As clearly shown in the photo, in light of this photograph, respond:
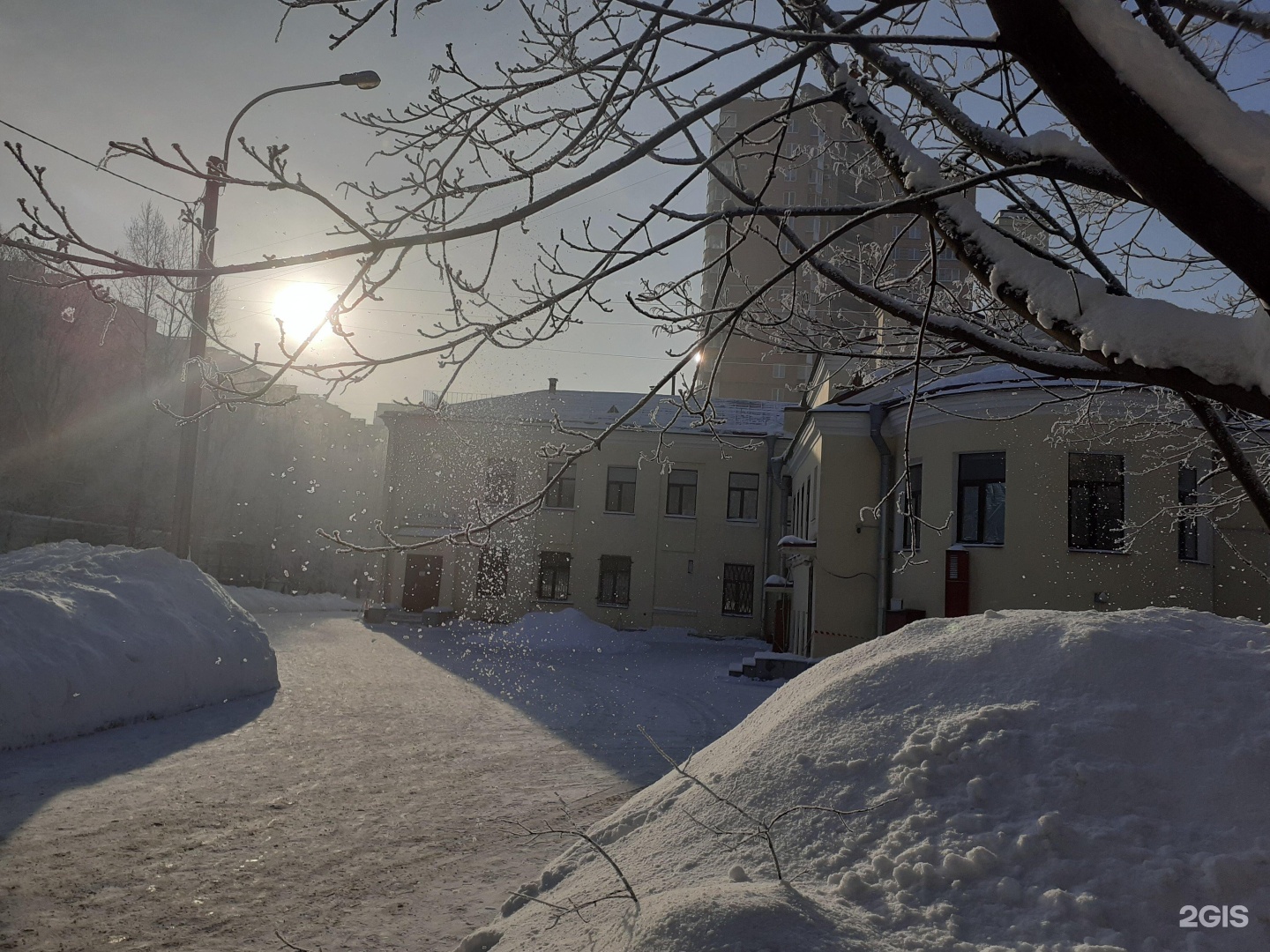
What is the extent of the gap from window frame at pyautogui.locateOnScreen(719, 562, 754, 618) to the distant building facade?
0.04 meters

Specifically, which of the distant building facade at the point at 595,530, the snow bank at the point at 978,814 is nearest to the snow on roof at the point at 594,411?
the distant building facade at the point at 595,530

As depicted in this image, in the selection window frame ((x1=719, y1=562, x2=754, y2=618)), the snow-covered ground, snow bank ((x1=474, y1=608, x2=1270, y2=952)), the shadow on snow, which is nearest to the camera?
snow bank ((x1=474, y1=608, x2=1270, y2=952))

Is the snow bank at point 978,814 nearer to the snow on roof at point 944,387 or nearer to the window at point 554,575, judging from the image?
the snow on roof at point 944,387

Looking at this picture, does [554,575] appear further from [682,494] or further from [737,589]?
[737,589]

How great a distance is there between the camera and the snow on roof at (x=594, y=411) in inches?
1161

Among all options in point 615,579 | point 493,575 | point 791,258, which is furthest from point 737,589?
point 791,258

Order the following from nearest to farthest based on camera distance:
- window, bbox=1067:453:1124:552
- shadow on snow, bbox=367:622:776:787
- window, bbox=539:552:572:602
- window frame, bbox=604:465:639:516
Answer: shadow on snow, bbox=367:622:776:787
window, bbox=1067:453:1124:552
window, bbox=539:552:572:602
window frame, bbox=604:465:639:516

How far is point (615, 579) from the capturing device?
29.2 m

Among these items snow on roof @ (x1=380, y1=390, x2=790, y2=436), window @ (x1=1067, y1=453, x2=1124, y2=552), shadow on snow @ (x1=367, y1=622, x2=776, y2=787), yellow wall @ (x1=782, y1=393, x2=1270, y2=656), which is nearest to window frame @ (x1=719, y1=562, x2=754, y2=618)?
shadow on snow @ (x1=367, y1=622, x2=776, y2=787)

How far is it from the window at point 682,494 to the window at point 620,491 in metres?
1.30

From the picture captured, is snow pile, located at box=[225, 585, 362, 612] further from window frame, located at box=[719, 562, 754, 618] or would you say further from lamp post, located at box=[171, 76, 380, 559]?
lamp post, located at box=[171, 76, 380, 559]

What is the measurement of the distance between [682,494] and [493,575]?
7172mm

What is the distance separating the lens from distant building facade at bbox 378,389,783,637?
94.4 ft

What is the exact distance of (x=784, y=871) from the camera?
10.5 ft
